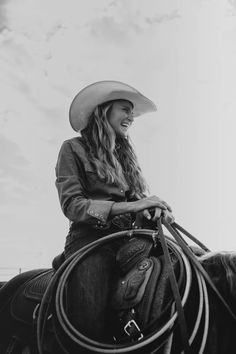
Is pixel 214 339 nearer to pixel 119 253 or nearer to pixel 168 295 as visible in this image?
pixel 168 295

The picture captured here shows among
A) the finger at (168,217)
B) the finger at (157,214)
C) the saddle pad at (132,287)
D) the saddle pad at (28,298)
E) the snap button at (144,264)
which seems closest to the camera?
the saddle pad at (132,287)

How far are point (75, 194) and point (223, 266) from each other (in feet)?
4.02

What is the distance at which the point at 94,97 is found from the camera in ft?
11.6

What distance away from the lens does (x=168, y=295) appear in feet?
7.18

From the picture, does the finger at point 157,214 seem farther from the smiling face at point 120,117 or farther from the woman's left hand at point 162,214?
the smiling face at point 120,117

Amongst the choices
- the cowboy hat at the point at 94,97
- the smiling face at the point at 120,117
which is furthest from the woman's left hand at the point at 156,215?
the cowboy hat at the point at 94,97

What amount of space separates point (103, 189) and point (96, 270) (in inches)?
30.5

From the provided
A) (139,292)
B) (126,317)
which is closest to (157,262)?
(139,292)

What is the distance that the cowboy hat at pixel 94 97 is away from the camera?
3496mm

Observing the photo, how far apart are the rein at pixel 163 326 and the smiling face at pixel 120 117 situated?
1137 mm

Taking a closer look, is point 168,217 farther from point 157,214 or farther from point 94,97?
point 94,97

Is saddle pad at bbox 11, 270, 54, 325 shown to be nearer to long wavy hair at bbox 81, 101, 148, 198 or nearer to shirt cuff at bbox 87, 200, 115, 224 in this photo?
shirt cuff at bbox 87, 200, 115, 224

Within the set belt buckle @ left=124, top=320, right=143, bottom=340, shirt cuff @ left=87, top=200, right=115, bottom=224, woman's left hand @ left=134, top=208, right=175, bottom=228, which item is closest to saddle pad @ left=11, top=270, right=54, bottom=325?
shirt cuff @ left=87, top=200, right=115, bottom=224

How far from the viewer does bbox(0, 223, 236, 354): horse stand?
2.00 m
